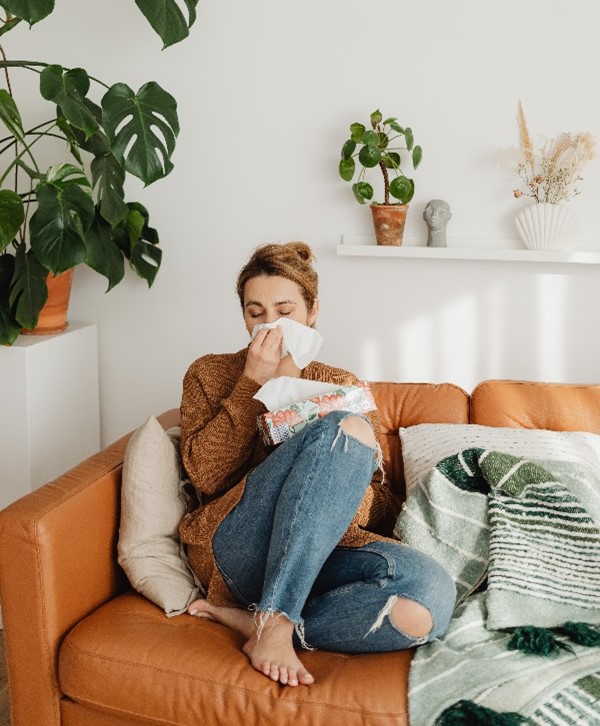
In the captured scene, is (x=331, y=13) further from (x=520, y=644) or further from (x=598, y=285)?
(x=520, y=644)

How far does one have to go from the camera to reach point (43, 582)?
5.67ft

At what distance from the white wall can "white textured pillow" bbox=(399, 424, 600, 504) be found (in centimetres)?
55

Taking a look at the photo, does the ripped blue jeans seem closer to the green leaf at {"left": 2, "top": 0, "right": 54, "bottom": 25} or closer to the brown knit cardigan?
the brown knit cardigan

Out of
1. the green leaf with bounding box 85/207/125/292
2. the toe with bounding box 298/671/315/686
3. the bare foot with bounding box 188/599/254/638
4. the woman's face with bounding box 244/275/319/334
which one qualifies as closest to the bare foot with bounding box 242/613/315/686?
the toe with bounding box 298/671/315/686

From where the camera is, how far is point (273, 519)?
5.83 ft

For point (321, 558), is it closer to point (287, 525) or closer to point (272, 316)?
point (287, 525)

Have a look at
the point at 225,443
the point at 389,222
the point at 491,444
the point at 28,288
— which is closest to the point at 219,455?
the point at 225,443

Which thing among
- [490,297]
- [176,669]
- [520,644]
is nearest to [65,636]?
[176,669]

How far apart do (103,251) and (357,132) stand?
2.66 feet

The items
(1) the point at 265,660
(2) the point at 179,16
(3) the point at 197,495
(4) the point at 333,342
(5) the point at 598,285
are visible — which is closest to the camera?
(1) the point at 265,660

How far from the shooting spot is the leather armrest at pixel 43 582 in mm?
1727

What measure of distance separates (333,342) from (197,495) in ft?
2.88

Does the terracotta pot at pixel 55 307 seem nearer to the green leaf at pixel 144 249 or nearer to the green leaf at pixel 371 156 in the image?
the green leaf at pixel 144 249

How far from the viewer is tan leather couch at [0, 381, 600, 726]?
1576mm
